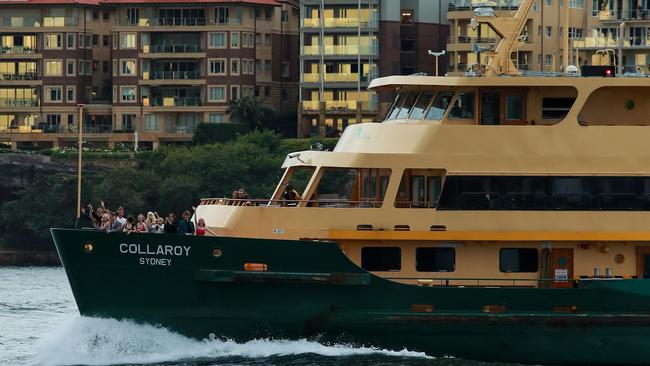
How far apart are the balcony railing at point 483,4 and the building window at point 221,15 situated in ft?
51.3

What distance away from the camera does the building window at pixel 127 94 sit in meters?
118

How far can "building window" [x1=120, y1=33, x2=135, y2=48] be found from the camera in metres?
118

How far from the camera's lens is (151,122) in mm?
118188

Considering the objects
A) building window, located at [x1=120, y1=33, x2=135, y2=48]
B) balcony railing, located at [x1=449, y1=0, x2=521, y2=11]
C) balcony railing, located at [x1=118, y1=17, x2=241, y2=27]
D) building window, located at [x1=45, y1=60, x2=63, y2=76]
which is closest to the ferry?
balcony railing, located at [x1=449, y1=0, x2=521, y2=11]

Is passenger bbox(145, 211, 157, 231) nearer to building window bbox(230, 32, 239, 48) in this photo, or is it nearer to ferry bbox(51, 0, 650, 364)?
ferry bbox(51, 0, 650, 364)

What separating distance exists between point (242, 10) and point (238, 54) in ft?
9.86

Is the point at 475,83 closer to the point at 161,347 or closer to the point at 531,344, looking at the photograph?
the point at 531,344

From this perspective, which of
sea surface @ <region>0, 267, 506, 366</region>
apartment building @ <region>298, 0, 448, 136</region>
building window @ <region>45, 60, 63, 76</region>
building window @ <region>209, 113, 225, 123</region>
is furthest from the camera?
building window @ <region>45, 60, 63, 76</region>

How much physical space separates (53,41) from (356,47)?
22.8 metres

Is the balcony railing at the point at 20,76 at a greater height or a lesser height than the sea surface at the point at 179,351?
greater

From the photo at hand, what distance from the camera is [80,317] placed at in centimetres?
3816

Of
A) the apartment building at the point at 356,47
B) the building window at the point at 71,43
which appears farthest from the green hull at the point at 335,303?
the building window at the point at 71,43

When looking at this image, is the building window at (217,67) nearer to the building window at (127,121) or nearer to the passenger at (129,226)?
the building window at (127,121)

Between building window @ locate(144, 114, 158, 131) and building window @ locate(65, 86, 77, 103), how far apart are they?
5655mm
